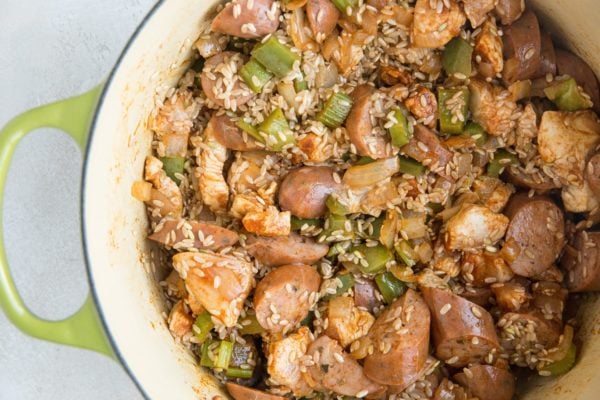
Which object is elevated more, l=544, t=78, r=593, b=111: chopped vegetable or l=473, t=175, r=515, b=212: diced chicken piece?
l=544, t=78, r=593, b=111: chopped vegetable

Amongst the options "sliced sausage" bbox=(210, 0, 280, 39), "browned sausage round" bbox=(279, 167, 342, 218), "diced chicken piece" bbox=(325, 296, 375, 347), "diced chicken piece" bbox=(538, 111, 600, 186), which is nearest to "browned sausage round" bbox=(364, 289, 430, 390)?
"diced chicken piece" bbox=(325, 296, 375, 347)

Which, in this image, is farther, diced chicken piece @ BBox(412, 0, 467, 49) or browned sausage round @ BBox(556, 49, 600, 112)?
browned sausage round @ BBox(556, 49, 600, 112)

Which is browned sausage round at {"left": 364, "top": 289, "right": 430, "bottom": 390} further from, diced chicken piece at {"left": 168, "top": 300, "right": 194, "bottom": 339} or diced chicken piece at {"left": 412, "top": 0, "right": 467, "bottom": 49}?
diced chicken piece at {"left": 412, "top": 0, "right": 467, "bottom": 49}

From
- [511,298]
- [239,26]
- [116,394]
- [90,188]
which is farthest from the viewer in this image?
[116,394]

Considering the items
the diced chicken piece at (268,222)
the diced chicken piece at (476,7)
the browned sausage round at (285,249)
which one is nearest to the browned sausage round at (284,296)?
the browned sausage round at (285,249)

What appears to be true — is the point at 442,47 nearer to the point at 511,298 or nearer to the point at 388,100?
the point at 388,100

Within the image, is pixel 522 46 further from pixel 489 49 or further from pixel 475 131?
pixel 475 131

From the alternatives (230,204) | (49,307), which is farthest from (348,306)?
(49,307)
